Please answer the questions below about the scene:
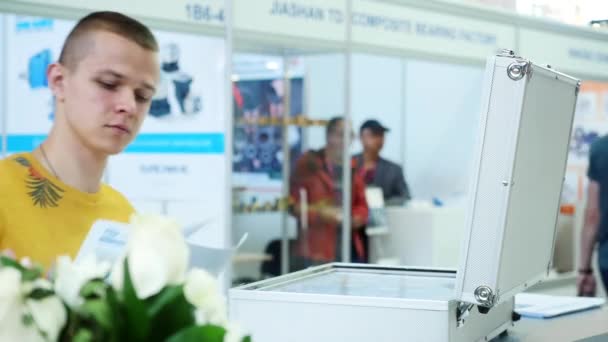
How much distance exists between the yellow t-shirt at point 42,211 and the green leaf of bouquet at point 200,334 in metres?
1.14

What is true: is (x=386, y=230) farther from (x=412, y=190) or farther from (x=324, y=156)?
(x=412, y=190)

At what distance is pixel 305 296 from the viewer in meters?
1.64

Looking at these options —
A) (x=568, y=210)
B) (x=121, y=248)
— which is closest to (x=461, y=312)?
(x=121, y=248)

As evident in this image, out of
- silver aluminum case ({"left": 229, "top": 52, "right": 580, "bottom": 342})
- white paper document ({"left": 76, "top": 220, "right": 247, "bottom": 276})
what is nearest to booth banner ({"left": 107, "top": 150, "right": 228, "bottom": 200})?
white paper document ({"left": 76, "top": 220, "right": 247, "bottom": 276})

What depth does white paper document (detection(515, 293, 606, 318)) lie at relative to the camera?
2.21 meters

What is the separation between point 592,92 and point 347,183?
12.6 feet

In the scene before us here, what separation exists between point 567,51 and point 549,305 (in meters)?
5.83

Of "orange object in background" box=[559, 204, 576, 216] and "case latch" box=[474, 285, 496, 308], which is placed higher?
"case latch" box=[474, 285, 496, 308]

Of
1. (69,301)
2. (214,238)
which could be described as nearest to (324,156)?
(214,238)

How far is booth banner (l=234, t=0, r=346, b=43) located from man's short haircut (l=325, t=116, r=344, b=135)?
55 cm

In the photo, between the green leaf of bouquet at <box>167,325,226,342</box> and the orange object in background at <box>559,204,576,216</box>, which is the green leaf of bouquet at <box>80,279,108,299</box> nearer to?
the green leaf of bouquet at <box>167,325,226,342</box>

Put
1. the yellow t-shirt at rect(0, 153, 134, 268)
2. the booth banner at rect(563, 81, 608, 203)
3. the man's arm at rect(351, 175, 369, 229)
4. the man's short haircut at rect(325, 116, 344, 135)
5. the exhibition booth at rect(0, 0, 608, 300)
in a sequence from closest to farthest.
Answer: the yellow t-shirt at rect(0, 153, 134, 268), the exhibition booth at rect(0, 0, 608, 300), the man's short haircut at rect(325, 116, 344, 135), the man's arm at rect(351, 175, 369, 229), the booth banner at rect(563, 81, 608, 203)

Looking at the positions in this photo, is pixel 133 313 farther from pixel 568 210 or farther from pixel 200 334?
pixel 568 210

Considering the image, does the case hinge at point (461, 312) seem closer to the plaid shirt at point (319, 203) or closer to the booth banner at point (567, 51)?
the plaid shirt at point (319, 203)
